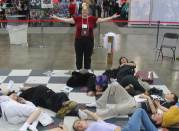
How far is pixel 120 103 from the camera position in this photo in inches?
212

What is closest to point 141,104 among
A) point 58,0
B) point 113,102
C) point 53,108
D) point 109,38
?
point 113,102

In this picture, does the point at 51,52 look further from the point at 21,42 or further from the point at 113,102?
the point at 113,102

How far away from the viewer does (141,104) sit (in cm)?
536

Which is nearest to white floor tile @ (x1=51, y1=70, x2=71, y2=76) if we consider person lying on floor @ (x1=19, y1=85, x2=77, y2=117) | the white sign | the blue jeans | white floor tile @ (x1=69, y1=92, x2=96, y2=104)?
white floor tile @ (x1=69, y1=92, x2=96, y2=104)

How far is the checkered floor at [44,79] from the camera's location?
6.07 m

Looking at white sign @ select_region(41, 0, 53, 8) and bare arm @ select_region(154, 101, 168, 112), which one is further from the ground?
white sign @ select_region(41, 0, 53, 8)

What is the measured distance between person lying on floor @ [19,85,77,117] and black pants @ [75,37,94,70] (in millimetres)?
1820

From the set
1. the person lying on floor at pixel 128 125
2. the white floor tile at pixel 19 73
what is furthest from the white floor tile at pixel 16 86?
the person lying on floor at pixel 128 125

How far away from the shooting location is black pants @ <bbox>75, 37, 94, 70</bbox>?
705 cm

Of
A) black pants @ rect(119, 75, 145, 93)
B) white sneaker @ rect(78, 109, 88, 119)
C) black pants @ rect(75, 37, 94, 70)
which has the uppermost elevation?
black pants @ rect(75, 37, 94, 70)

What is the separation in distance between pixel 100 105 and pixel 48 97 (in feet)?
2.89

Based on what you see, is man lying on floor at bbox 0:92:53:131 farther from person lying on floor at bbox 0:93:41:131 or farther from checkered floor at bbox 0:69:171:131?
checkered floor at bbox 0:69:171:131

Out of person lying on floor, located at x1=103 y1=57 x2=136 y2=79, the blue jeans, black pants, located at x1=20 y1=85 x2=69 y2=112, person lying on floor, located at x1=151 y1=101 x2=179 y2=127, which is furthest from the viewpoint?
person lying on floor, located at x1=103 y1=57 x2=136 y2=79

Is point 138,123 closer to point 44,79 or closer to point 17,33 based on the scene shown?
point 44,79
